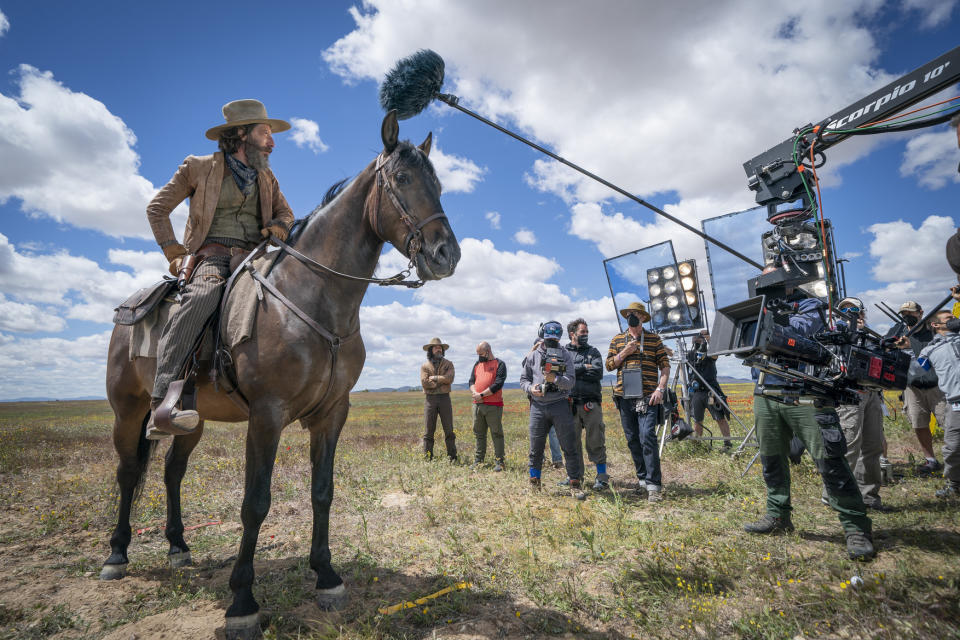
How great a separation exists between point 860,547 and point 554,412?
3.99m

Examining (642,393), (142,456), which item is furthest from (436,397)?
(142,456)

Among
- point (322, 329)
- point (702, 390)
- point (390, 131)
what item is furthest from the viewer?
point (702, 390)

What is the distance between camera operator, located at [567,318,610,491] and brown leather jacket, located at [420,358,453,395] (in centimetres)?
313

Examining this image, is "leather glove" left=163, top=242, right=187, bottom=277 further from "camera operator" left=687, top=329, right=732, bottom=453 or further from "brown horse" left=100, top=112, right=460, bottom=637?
"camera operator" left=687, top=329, right=732, bottom=453

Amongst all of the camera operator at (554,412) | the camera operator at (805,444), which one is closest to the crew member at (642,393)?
the camera operator at (554,412)

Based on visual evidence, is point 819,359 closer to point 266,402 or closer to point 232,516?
point 266,402

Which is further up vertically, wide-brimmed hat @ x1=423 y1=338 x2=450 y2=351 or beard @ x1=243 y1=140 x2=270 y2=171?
beard @ x1=243 y1=140 x2=270 y2=171

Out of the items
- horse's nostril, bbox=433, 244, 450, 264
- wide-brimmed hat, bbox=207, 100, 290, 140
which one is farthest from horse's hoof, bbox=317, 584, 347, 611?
wide-brimmed hat, bbox=207, 100, 290, 140

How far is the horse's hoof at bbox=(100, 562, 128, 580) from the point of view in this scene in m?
4.11

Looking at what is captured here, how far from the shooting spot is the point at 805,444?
4.25 m

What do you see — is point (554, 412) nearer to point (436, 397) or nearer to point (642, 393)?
point (642, 393)

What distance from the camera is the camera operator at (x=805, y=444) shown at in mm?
3953

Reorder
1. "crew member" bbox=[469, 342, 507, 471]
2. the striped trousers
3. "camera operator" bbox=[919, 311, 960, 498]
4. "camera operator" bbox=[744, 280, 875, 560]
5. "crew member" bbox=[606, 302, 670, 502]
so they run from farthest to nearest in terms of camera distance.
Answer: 1. "crew member" bbox=[469, 342, 507, 471]
2. "crew member" bbox=[606, 302, 670, 502]
3. "camera operator" bbox=[919, 311, 960, 498]
4. "camera operator" bbox=[744, 280, 875, 560]
5. the striped trousers

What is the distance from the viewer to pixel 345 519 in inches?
225
